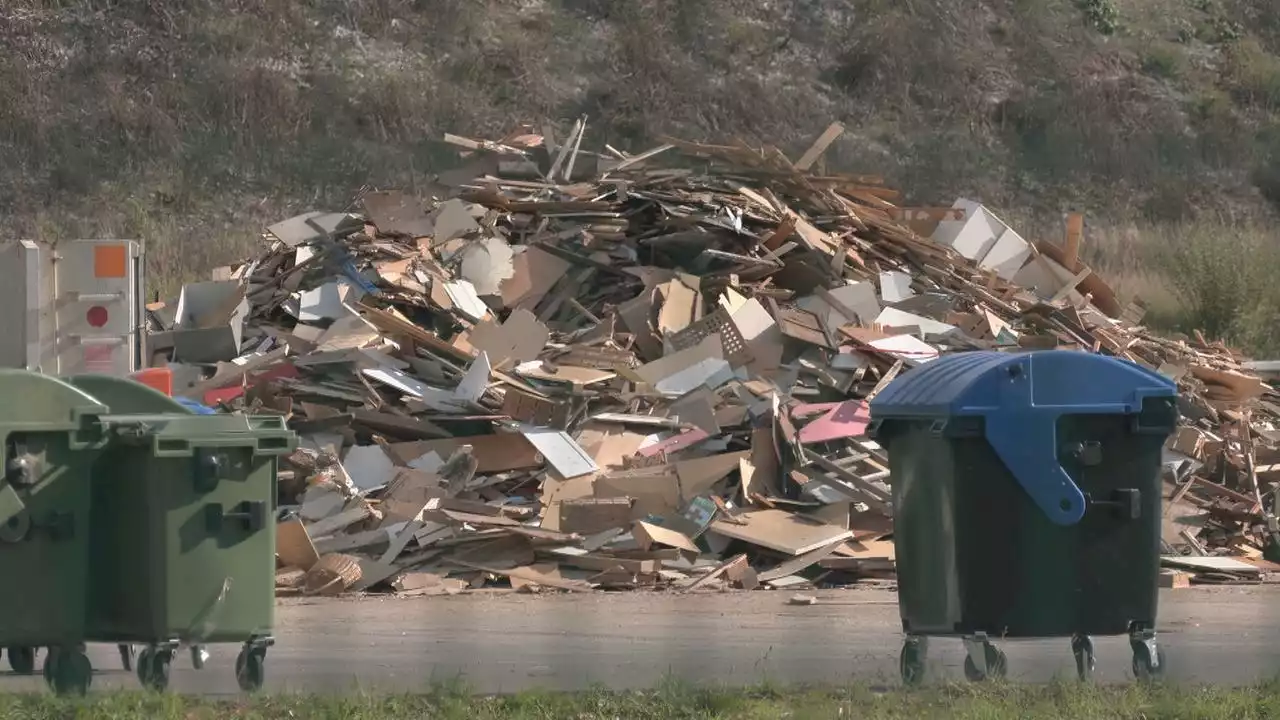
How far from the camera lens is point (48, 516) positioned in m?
7.10

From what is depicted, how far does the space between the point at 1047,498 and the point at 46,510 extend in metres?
4.14

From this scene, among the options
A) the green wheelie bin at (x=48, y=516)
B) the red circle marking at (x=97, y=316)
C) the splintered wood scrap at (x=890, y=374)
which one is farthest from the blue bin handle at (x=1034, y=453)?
the red circle marking at (x=97, y=316)

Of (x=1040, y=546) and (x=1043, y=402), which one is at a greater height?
(x=1043, y=402)

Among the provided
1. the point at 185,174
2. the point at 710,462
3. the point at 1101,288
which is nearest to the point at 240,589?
the point at 710,462

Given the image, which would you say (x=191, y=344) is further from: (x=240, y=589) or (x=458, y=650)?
(x=240, y=589)

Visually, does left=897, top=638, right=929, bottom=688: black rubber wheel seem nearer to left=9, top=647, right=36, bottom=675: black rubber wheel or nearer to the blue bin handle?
the blue bin handle

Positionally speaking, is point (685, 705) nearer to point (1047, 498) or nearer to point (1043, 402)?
point (1047, 498)

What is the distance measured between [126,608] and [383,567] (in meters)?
4.67

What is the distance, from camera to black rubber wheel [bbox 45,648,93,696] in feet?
23.7

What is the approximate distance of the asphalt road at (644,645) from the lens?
315 inches

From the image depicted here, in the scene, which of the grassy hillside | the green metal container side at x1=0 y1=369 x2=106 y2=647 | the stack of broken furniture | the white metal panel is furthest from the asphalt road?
the grassy hillside

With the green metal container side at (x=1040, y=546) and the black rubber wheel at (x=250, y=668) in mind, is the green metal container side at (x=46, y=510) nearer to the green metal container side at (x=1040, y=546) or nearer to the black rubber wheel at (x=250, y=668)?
the black rubber wheel at (x=250, y=668)

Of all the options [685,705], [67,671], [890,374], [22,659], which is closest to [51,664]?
[67,671]

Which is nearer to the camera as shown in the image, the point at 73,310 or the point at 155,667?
the point at 155,667
